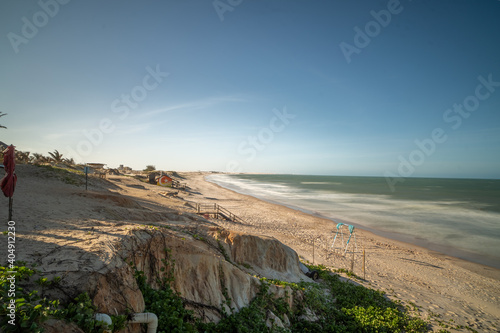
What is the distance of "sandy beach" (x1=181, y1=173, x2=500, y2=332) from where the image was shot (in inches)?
469

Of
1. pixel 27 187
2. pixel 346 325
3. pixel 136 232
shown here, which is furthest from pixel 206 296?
pixel 27 187

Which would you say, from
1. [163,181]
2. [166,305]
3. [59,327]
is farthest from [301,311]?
[163,181]

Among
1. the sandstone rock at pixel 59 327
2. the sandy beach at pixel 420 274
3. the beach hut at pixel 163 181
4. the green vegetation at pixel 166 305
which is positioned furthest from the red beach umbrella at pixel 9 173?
the beach hut at pixel 163 181

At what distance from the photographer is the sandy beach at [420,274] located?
11.9 metres

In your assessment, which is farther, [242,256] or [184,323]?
[242,256]

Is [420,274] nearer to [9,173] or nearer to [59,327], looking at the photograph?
[59,327]

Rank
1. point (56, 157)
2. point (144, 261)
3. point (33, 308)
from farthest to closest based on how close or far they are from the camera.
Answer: point (56, 157) → point (144, 261) → point (33, 308)

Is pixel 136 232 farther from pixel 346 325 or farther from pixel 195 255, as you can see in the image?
pixel 346 325

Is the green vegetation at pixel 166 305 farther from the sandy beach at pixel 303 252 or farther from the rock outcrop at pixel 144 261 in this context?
the sandy beach at pixel 303 252

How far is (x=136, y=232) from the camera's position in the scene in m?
7.03

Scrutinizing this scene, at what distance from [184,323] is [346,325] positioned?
21.4 ft

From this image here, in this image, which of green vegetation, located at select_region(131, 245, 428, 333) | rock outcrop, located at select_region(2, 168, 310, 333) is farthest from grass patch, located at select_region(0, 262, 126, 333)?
green vegetation, located at select_region(131, 245, 428, 333)

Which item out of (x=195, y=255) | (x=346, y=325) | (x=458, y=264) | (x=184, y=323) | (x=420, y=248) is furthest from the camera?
(x=420, y=248)

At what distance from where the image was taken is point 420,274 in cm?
1647
